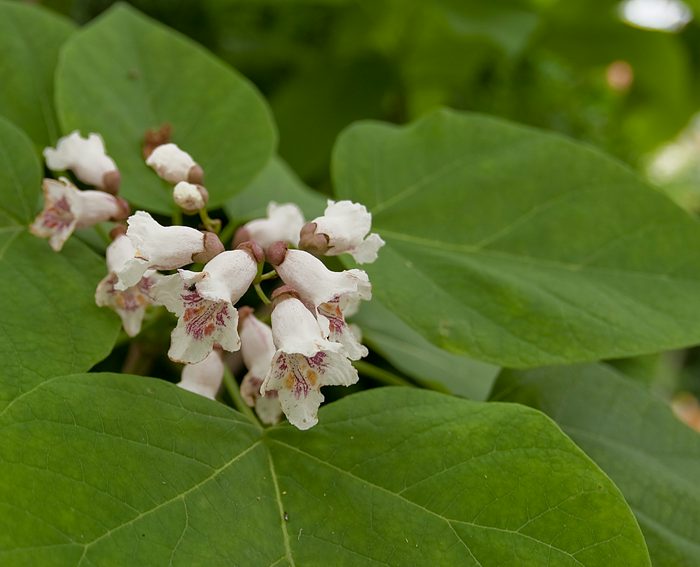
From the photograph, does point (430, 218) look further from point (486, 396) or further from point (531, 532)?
point (531, 532)

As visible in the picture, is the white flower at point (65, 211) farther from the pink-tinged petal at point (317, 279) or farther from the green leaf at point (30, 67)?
the green leaf at point (30, 67)

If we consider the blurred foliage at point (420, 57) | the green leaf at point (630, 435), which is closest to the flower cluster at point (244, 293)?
the green leaf at point (630, 435)

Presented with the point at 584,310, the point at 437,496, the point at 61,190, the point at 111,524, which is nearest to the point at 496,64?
the point at 584,310

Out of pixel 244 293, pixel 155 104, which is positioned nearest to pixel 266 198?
pixel 155 104

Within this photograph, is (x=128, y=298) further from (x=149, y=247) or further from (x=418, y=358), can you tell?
(x=418, y=358)

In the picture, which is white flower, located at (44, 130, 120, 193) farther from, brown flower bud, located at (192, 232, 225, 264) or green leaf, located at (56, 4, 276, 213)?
brown flower bud, located at (192, 232, 225, 264)
